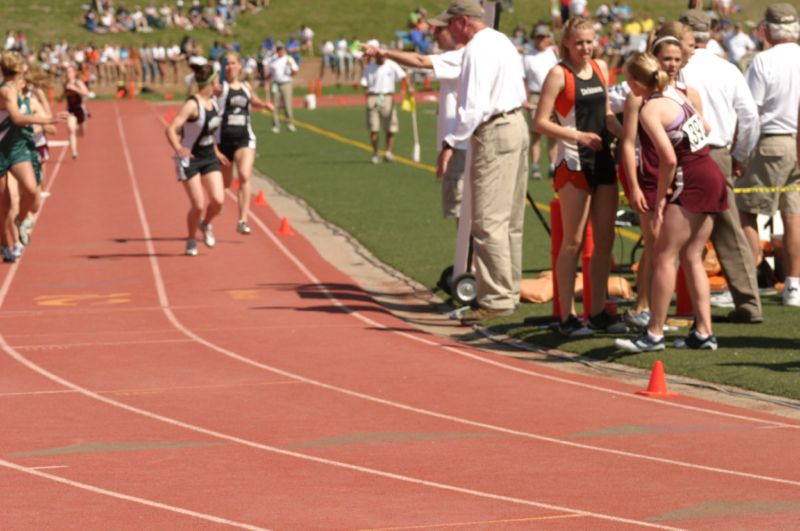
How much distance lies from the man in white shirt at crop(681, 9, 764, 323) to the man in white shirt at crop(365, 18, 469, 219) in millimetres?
1760

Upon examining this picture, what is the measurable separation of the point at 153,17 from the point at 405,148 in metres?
42.4

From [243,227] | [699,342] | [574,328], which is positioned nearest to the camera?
[699,342]

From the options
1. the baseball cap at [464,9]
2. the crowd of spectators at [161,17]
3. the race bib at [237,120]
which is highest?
the baseball cap at [464,9]

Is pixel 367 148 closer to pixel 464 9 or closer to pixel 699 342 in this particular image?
pixel 464 9

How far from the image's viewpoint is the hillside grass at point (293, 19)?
236 feet

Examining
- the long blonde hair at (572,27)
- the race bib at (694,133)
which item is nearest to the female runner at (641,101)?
the race bib at (694,133)

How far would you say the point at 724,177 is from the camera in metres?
11.2

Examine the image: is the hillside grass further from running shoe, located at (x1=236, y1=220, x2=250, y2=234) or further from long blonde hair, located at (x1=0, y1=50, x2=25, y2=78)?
long blonde hair, located at (x1=0, y1=50, x2=25, y2=78)

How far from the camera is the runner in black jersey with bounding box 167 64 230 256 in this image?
17750 millimetres

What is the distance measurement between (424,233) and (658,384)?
924 centimetres

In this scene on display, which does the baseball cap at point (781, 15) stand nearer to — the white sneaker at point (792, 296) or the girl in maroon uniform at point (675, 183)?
the white sneaker at point (792, 296)

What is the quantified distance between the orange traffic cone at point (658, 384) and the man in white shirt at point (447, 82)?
3.22 meters

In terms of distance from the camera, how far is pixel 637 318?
11.8 meters

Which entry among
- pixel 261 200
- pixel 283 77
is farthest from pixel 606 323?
pixel 283 77
